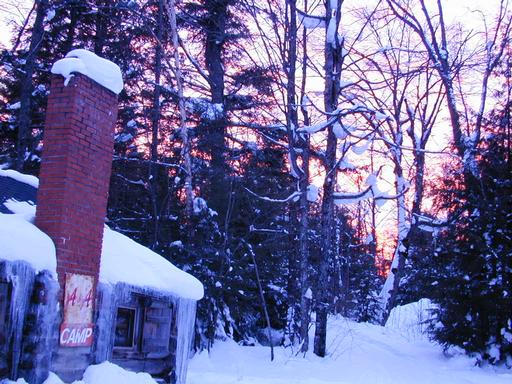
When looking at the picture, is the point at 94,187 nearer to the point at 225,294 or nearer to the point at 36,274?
the point at 36,274

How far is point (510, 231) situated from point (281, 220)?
21.1 feet

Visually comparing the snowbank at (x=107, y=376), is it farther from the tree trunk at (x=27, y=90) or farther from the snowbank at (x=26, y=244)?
the tree trunk at (x=27, y=90)

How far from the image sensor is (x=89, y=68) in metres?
6.66

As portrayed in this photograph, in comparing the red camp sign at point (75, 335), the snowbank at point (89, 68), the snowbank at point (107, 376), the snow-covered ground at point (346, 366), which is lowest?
the snow-covered ground at point (346, 366)

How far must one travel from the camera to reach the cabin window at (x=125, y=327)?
24.2 feet

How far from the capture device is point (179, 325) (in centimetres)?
838

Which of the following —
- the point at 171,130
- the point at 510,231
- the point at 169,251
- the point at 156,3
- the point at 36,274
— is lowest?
the point at 36,274

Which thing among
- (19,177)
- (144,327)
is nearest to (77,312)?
(144,327)

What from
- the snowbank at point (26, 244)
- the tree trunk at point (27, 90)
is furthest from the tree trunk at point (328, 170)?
the snowbank at point (26, 244)

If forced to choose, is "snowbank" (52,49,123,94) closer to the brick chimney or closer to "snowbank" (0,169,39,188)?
the brick chimney

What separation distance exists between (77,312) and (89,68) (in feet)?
9.37

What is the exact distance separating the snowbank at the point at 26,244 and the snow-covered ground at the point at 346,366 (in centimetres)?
395

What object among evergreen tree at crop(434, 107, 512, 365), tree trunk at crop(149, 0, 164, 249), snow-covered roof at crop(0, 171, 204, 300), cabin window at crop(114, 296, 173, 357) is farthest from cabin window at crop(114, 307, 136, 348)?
evergreen tree at crop(434, 107, 512, 365)

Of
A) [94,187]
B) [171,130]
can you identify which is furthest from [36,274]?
[171,130]
